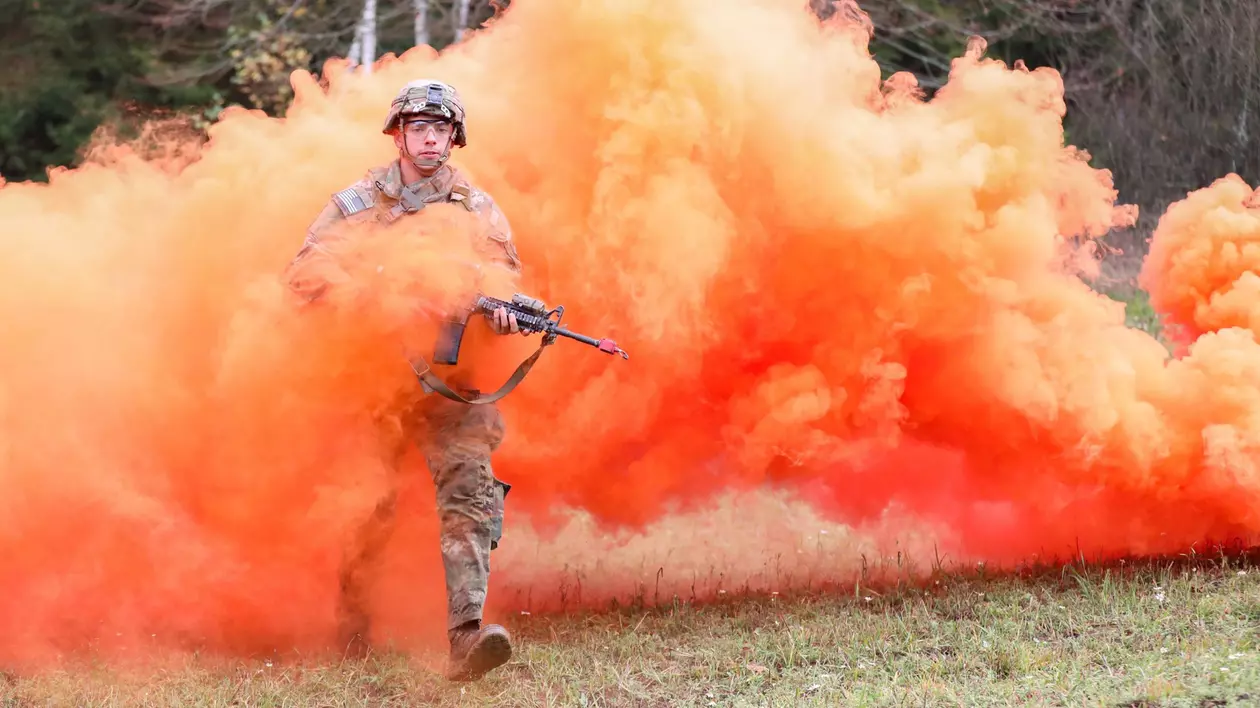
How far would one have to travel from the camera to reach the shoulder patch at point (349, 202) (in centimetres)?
563

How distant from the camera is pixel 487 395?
5.75 meters

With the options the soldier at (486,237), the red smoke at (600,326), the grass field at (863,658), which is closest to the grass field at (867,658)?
the grass field at (863,658)

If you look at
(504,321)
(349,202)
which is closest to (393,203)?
(349,202)

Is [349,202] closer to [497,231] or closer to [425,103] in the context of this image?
[425,103]

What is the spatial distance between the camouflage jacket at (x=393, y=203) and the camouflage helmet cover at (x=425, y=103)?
204 mm

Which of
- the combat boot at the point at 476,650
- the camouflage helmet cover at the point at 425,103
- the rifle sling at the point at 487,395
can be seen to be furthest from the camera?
the camouflage helmet cover at the point at 425,103

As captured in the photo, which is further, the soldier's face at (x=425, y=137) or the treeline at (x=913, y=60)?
the treeline at (x=913, y=60)

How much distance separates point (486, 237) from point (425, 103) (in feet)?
1.98

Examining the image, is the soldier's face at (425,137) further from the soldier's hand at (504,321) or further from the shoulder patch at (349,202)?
the soldier's hand at (504,321)

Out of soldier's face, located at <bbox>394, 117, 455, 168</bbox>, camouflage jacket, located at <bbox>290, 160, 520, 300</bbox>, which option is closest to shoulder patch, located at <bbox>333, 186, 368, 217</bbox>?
camouflage jacket, located at <bbox>290, 160, 520, 300</bbox>

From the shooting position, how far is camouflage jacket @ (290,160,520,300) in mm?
5613

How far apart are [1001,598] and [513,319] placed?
2.67 m

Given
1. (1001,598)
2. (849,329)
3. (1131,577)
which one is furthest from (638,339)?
A: (1131,577)

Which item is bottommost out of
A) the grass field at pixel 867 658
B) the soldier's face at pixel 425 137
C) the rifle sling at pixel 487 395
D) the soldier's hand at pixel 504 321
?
the grass field at pixel 867 658
